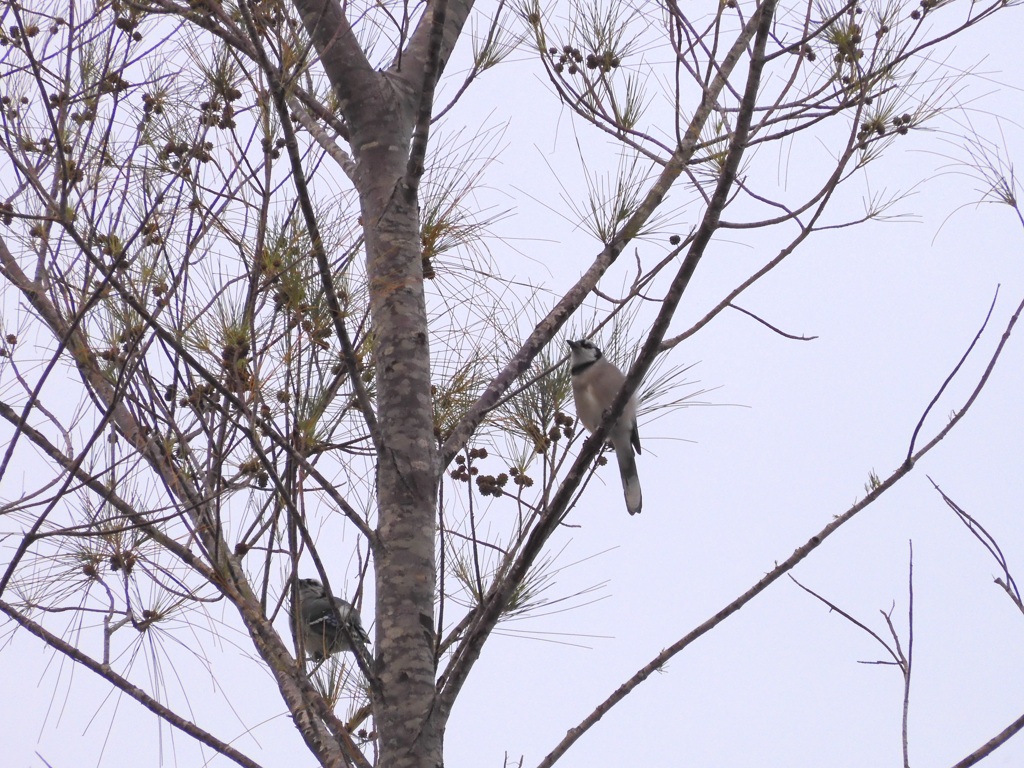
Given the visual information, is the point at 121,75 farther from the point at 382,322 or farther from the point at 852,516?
the point at 852,516

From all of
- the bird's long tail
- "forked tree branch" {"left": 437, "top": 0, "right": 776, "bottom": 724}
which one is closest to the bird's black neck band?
the bird's long tail

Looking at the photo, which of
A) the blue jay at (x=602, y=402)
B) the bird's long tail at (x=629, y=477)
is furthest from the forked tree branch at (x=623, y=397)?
the bird's long tail at (x=629, y=477)

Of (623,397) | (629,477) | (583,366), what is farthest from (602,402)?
(623,397)

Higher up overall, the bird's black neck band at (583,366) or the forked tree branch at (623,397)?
the bird's black neck band at (583,366)

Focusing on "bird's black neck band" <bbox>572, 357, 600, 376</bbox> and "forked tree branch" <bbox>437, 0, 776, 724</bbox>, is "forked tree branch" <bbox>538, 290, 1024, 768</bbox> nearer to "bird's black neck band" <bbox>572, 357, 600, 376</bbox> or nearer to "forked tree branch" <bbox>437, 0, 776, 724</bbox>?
"forked tree branch" <bbox>437, 0, 776, 724</bbox>

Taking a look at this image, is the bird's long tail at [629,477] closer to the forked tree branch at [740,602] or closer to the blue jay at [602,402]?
the blue jay at [602,402]

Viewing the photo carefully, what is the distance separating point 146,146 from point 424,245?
640mm

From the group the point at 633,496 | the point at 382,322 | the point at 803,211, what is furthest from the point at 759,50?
the point at 633,496

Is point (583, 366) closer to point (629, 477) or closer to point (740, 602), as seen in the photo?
point (629, 477)

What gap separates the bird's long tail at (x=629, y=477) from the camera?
14.2 ft

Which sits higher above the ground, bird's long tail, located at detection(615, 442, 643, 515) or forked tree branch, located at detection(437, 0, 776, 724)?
bird's long tail, located at detection(615, 442, 643, 515)

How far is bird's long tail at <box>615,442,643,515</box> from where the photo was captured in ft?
14.2

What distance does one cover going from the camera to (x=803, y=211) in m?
2.15

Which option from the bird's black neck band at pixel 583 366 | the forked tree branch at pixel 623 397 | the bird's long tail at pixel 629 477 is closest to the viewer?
the forked tree branch at pixel 623 397
